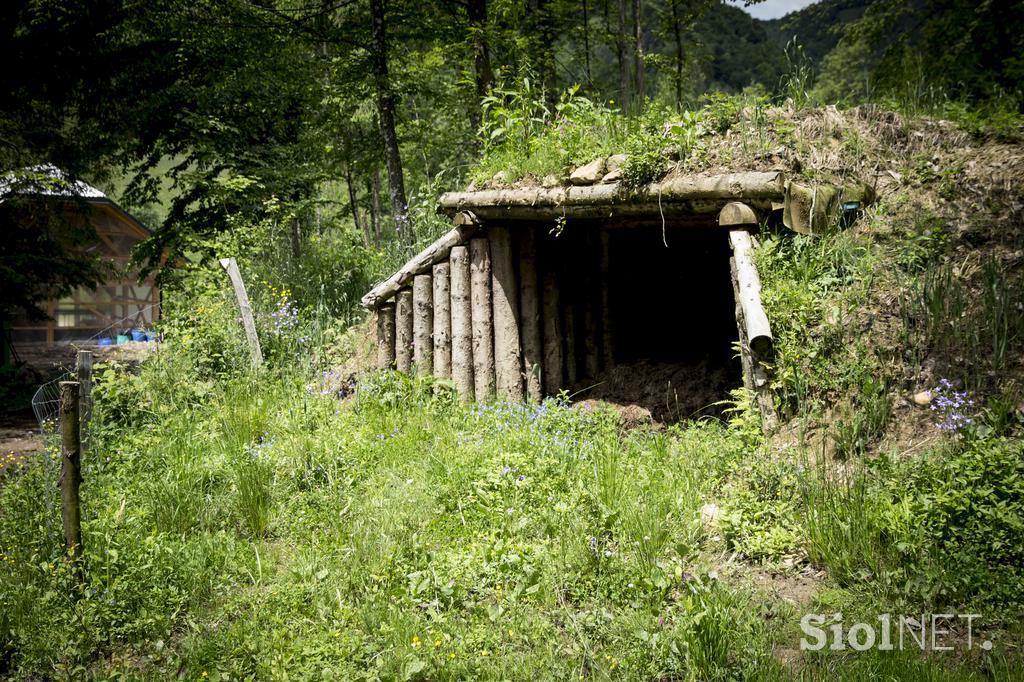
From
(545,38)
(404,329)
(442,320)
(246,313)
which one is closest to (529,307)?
(442,320)

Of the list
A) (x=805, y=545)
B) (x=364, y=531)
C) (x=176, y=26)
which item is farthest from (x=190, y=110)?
(x=805, y=545)

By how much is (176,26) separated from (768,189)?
8.68 metres

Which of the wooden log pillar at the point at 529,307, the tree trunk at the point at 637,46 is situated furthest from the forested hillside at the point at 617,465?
the tree trunk at the point at 637,46

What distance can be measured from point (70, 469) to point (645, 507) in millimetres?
3334

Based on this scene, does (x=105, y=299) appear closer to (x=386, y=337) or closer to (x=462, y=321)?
(x=386, y=337)

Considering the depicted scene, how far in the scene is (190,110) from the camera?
34.3ft

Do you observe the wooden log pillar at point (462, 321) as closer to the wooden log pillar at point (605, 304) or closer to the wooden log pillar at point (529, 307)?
the wooden log pillar at point (529, 307)

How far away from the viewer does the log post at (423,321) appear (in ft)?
23.7

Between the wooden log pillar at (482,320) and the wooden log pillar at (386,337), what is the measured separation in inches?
39.7

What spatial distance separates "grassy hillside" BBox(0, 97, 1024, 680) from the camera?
3.27 meters

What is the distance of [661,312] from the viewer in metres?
8.05

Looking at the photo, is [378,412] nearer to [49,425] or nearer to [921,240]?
[49,425]

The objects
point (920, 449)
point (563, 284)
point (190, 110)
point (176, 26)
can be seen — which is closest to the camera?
point (920, 449)

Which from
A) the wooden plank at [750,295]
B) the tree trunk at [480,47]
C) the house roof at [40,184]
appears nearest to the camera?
the wooden plank at [750,295]
